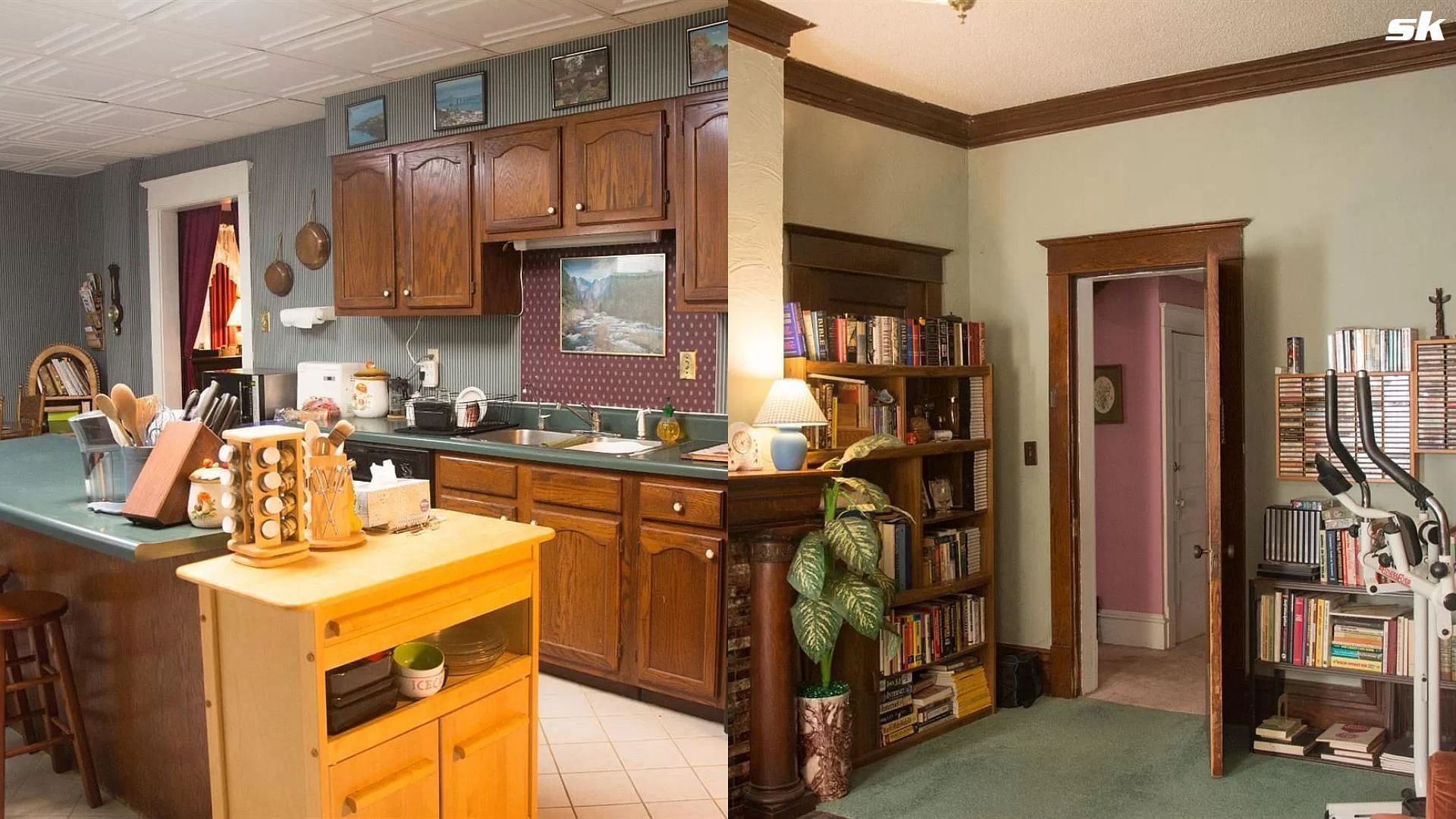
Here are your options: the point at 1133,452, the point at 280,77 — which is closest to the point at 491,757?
the point at 280,77

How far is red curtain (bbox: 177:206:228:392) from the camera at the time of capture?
253 inches

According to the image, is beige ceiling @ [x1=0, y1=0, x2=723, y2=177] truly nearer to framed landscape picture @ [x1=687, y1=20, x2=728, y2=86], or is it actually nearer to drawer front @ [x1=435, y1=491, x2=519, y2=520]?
framed landscape picture @ [x1=687, y1=20, x2=728, y2=86]

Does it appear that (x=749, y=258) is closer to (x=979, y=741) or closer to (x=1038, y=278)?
(x=1038, y=278)

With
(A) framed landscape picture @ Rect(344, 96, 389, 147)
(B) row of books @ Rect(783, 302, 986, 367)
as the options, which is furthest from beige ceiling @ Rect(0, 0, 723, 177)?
(B) row of books @ Rect(783, 302, 986, 367)

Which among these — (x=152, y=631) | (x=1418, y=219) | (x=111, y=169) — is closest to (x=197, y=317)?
(x=111, y=169)

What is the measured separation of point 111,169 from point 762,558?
6025mm

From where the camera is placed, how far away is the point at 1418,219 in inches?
141

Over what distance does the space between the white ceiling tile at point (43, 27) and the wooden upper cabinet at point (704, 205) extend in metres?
2.35

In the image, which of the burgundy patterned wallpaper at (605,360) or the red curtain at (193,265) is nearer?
the burgundy patterned wallpaper at (605,360)

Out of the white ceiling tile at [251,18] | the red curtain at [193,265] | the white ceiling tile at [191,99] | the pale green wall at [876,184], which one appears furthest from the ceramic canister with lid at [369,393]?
the pale green wall at [876,184]

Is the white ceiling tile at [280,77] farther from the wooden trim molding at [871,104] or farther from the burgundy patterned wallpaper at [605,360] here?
the wooden trim molding at [871,104]

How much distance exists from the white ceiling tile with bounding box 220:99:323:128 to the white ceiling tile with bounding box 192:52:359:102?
0.51 ft

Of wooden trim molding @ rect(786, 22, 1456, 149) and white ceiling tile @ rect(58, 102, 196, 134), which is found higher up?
white ceiling tile @ rect(58, 102, 196, 134)

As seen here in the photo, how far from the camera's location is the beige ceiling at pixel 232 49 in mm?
3693
